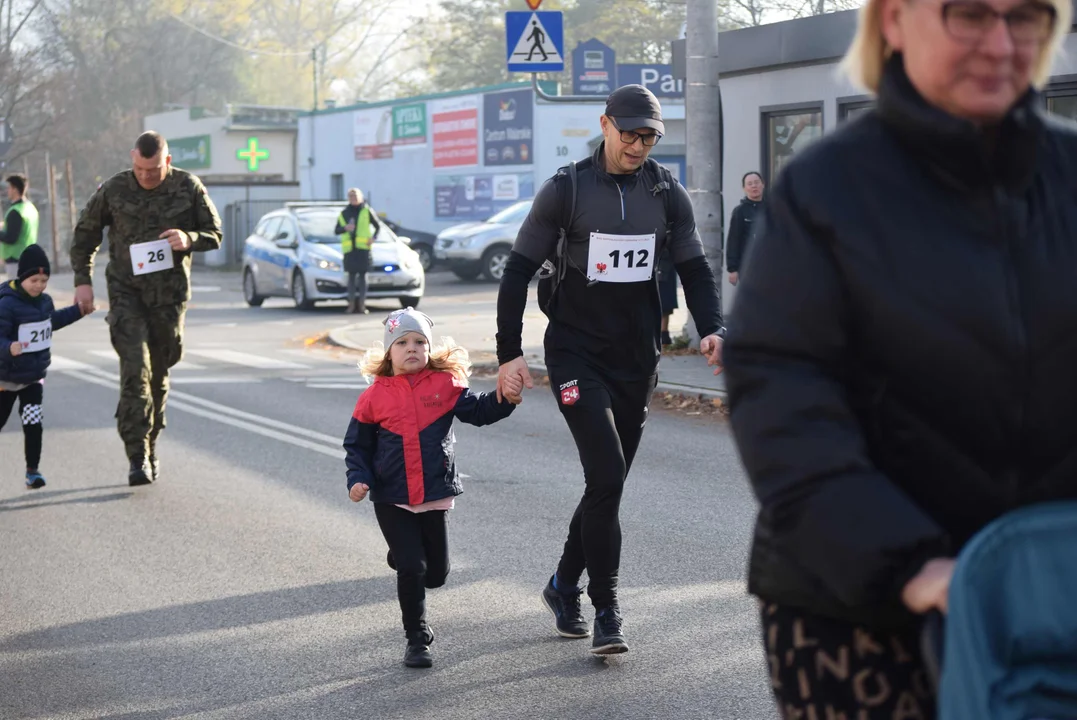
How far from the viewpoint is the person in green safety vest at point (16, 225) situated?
53.3ft

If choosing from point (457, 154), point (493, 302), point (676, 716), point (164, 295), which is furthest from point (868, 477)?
point (457, 154)

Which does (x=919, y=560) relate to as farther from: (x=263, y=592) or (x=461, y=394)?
(x=263, y=592)

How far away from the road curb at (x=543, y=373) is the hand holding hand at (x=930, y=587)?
694 cm

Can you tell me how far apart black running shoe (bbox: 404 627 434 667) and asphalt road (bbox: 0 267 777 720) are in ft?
0.13

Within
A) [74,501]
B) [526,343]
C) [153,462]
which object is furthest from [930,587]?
Answer: [526,343]

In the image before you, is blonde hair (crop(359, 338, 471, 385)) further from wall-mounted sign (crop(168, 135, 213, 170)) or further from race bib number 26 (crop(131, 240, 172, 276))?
wall-mounted sign (crop(168, 135, 213, 170))

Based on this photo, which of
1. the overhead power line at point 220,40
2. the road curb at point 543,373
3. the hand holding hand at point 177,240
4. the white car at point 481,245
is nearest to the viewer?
the hand holding hand at point 177,240

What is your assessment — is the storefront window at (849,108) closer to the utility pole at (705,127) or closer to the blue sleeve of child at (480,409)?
the utility pole at (705,127)

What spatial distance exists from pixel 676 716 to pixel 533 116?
31.7 m

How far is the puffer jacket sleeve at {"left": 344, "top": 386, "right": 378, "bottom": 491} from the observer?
17.6 ft

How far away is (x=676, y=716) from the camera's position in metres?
4.77

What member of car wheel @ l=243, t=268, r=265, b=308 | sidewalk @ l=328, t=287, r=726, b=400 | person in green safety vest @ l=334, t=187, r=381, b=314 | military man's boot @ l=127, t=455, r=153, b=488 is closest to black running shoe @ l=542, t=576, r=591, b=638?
military man's boot @ l=127, t=455, r=153, b=488

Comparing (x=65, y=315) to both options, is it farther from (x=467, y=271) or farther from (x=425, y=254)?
(x=425, y=254)

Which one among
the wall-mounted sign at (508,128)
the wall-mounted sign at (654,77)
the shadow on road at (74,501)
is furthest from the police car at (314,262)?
the shadow on road at (74,501)
